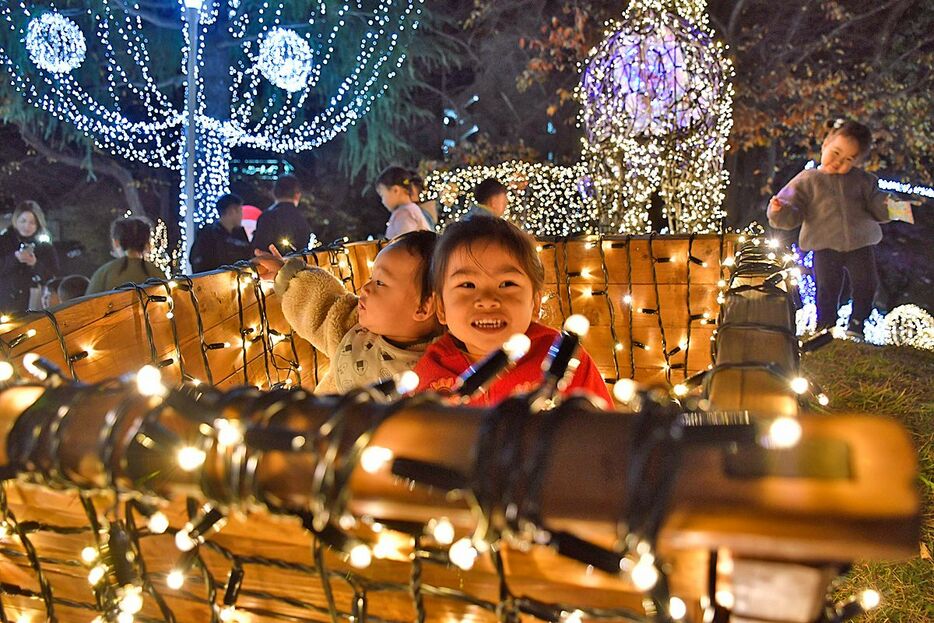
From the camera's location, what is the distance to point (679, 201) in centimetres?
480

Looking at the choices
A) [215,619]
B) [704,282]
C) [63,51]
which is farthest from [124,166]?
[215,619]

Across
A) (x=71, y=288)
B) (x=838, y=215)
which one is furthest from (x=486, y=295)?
(x=838, y=215)

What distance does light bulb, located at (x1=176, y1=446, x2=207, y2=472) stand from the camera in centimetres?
45

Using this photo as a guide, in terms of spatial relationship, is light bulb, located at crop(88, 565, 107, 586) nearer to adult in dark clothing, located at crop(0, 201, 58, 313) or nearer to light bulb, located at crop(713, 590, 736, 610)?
light bulb, located at crop(713, 590, 736, 610)

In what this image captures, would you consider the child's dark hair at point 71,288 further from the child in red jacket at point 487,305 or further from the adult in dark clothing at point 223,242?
the child in red jacket at point 487,305

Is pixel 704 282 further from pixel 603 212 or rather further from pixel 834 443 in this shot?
pixel 603 212

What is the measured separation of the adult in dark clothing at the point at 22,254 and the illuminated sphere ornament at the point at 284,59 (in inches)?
104

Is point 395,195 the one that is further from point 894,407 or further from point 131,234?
point 894,407

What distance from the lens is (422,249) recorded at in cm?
167

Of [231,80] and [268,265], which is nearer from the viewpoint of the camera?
[268,265]

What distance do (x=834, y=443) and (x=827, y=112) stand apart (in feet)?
25.9

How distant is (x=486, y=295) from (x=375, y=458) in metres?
0.92

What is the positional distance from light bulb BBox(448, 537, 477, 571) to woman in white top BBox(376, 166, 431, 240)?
2.98 m

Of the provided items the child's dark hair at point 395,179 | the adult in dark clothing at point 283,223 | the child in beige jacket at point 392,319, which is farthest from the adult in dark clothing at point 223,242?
the child in beige jacket at point 392,319
